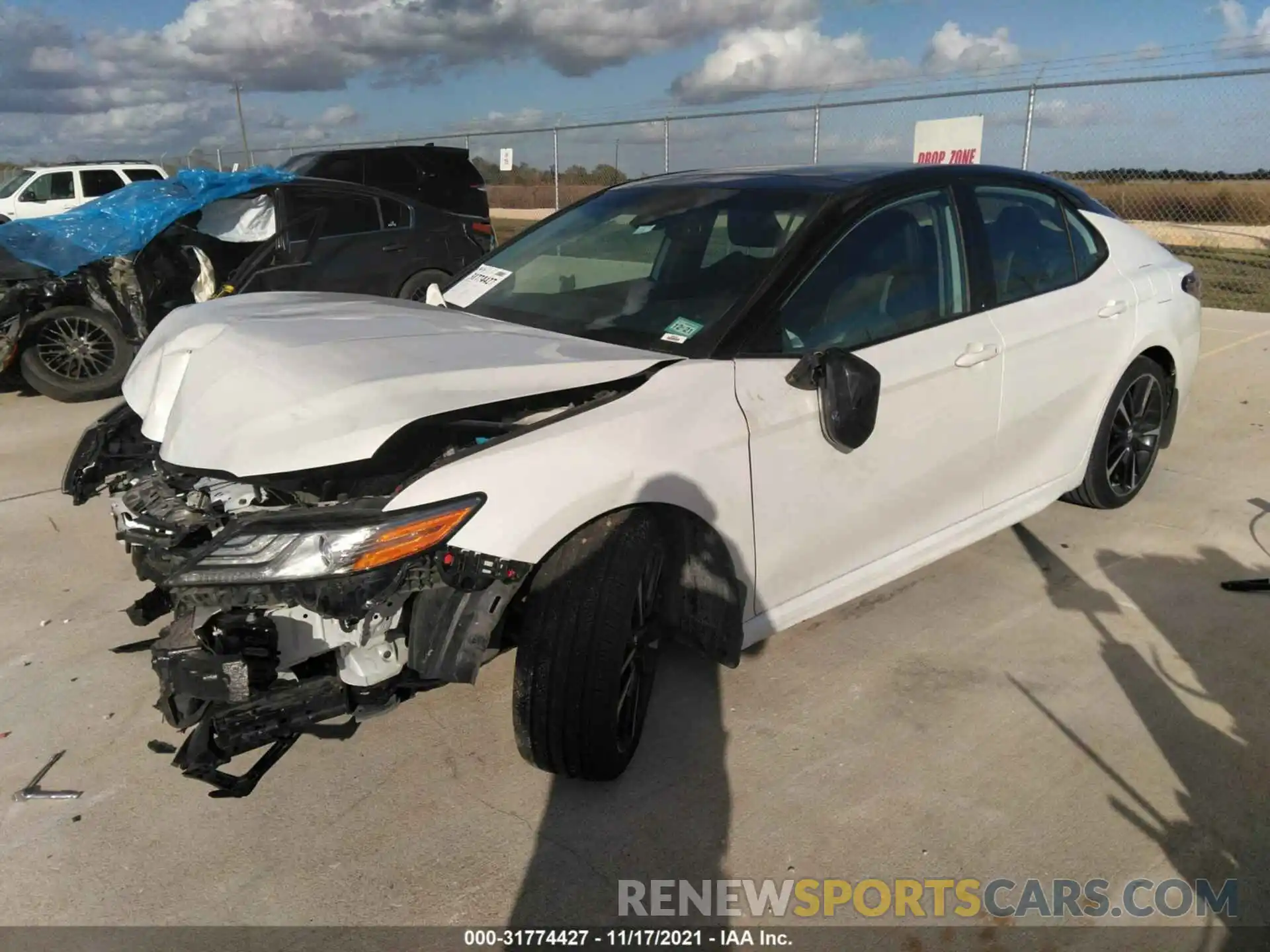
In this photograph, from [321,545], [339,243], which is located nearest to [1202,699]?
[321,545]

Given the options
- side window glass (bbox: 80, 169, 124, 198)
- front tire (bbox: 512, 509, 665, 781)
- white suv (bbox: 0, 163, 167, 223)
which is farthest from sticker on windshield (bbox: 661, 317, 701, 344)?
side window glass (bbox: 80, 169, 124, 198)

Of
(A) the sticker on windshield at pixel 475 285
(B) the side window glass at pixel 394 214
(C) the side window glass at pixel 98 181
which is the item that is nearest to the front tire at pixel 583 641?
(A) the sticker on windshield at pixel 475 285

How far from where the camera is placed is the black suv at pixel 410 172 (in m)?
13.0

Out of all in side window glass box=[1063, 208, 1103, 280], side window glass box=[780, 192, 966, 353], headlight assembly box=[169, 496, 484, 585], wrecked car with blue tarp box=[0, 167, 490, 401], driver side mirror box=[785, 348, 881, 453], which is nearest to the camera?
headlight assembly box=[169, 496, 484, 585]

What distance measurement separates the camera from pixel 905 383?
3133mm

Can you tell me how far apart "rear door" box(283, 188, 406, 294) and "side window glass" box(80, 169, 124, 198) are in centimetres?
1232

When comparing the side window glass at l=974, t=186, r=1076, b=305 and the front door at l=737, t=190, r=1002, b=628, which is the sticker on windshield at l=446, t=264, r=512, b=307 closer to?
the front door at l=737, t=190, r=1002, b=628

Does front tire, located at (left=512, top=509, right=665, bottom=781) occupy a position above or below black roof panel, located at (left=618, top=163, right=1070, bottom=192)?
below

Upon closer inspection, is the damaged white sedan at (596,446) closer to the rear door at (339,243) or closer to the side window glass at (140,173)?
the rear door at (339,243)

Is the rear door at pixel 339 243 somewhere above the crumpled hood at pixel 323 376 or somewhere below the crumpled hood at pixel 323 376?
below

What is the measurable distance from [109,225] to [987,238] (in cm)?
652

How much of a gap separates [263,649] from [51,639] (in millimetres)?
1877

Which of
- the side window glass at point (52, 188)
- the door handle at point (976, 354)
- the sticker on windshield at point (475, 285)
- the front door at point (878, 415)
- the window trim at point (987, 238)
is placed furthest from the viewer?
the side window glass at point (52, 188)

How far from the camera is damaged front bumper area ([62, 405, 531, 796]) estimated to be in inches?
84.6
